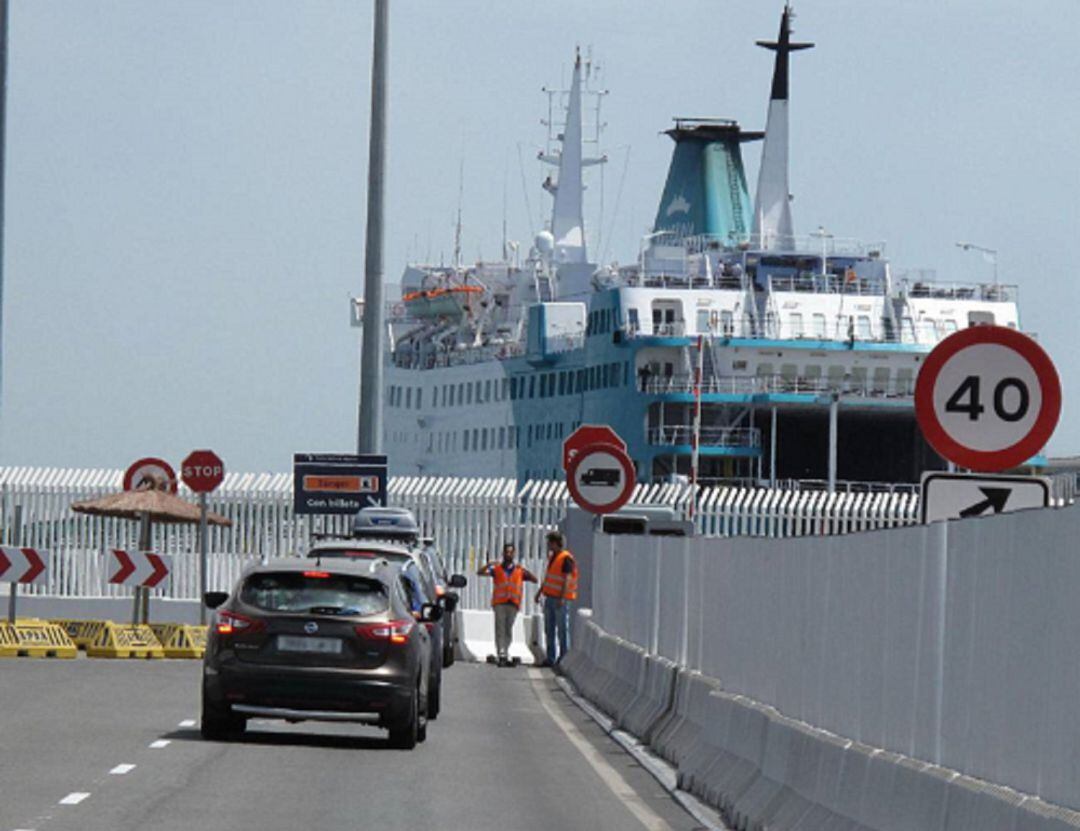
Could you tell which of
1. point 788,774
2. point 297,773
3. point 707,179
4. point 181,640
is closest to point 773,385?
point 707,179

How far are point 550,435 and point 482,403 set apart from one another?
544 cm

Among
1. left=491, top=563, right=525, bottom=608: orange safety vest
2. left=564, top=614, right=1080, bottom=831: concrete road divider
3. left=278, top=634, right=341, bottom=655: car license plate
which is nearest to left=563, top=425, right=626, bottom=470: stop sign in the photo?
left=491, top=563, right=525, bottom=608: orange safety vest

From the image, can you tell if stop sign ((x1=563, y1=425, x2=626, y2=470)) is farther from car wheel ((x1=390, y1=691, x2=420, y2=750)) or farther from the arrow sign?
the arrow sign

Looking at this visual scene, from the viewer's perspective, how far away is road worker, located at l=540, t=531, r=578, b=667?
34.2 metres

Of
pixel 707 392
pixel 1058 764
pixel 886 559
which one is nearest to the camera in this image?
pixel 1058 764

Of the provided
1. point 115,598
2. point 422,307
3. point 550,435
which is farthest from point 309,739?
point 422,307

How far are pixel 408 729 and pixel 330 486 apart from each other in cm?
1778

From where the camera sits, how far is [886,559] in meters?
12.5

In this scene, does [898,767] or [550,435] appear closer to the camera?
[898,767]

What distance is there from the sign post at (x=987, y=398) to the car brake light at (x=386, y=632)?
846 centimetres

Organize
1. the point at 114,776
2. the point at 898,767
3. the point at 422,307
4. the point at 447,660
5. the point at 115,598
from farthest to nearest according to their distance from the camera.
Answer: the point at 422,307
the point at 115,598
the point at 447,660
the point at 114,776
the point at 898,767

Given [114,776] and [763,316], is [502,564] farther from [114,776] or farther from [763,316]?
[763,316]

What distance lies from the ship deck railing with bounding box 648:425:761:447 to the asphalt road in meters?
56.7

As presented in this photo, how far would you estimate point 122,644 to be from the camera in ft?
113
